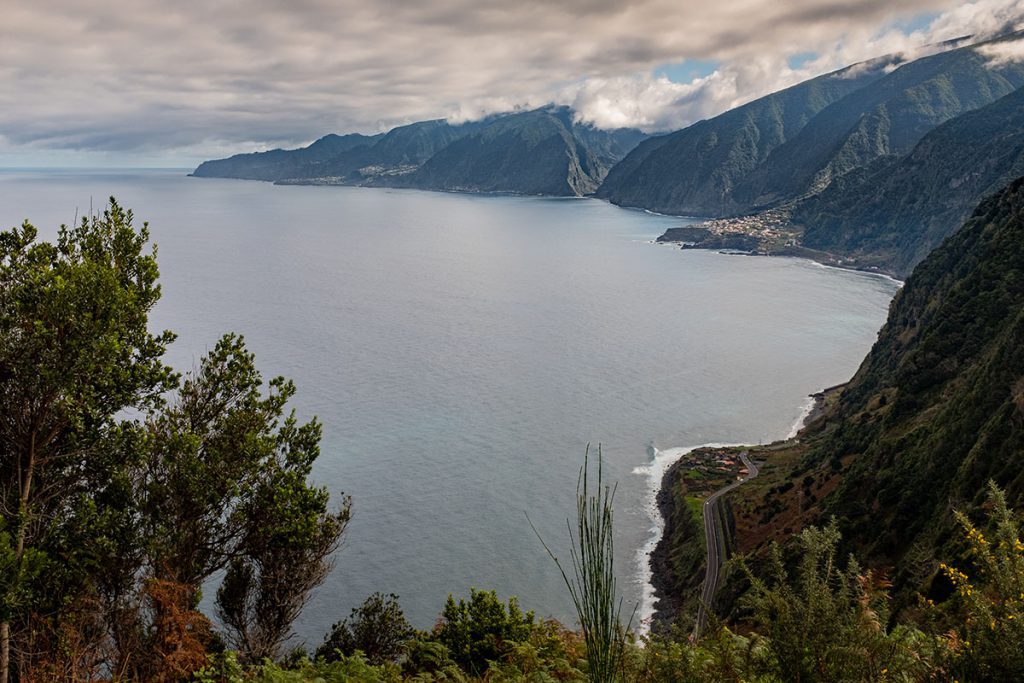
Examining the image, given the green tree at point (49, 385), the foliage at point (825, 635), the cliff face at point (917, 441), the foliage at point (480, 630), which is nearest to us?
the foliage at point (825, 635)

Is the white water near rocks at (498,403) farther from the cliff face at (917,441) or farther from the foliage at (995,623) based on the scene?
the foliage at (995,623)

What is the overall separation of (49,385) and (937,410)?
76491 millimetres

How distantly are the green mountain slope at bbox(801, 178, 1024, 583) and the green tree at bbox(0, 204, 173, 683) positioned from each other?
44.1m

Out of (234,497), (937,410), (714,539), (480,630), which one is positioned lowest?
(714,539)

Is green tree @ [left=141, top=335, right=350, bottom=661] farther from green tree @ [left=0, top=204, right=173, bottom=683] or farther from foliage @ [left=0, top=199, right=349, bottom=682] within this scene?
green tree @ [left=0, top=204, right=173, bottom=683]

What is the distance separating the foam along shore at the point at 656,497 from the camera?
225 ft

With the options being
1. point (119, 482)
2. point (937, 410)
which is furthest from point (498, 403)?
point (119, 482)

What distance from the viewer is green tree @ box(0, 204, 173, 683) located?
62.5 ft

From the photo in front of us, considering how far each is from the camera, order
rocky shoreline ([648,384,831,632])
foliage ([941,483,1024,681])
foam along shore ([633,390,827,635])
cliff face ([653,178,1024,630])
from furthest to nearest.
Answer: foam along shore ([633,390,827,635]) < rocky shoreline ([648,384,831,632]) < cliff face ([653,178,1024,630]) < foliage ([941,483,1024,681])

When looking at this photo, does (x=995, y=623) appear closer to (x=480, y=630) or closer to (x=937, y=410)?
(x=480, y=630)

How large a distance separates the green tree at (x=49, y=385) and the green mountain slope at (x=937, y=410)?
145 ft

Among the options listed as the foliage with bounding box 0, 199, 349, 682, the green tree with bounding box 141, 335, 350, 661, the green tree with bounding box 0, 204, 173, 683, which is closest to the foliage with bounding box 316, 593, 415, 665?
the green tree with bounding box 141, 335, 350, 661

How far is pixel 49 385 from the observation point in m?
19.0

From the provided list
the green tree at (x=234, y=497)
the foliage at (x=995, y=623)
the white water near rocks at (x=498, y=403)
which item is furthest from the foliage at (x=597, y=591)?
the white water near rocks at (x=498, y=403)
